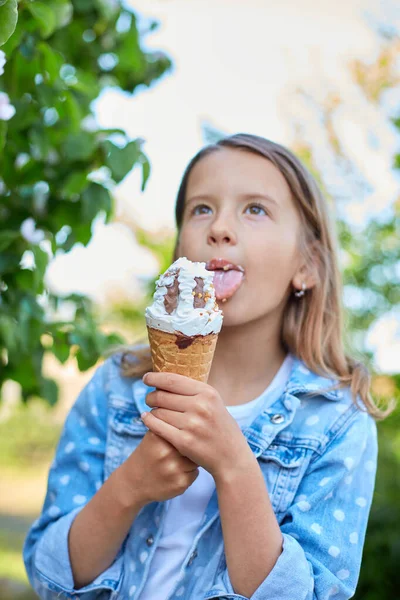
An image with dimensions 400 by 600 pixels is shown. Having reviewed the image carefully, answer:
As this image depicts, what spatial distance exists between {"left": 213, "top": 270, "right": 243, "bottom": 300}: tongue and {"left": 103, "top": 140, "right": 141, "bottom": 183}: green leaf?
511 millimetres

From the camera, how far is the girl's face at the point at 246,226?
1913 millimetres

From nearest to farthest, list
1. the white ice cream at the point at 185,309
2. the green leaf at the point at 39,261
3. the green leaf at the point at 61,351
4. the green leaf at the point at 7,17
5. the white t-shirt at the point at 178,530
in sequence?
the green leaf at the point at 7,17 < the white ice cream at the point at 185,309 < the white t-shirt at the point at 178,530 < the green leaf at the point at 39,261 < the green leaf at the point at 61,351

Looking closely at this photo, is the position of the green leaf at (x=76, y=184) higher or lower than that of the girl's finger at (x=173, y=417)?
higher

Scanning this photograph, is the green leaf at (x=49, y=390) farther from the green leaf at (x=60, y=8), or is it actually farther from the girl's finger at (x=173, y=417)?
the green leaf at (x=60, y=8)

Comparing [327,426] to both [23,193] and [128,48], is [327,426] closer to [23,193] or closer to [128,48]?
[23,193]

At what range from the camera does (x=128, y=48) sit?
2.65 metres

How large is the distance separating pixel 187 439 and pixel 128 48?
1.78 meters

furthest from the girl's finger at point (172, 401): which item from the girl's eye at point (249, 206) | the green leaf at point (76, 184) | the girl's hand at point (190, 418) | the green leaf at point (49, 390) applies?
the green leaf at point (49, 390)

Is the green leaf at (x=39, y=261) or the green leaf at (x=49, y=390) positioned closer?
the green leaf at (x=39, y=261)

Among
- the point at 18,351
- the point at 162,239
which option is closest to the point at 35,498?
the point at 162,239

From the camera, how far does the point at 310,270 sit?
223 cm

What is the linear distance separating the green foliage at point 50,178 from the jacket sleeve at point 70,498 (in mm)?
341

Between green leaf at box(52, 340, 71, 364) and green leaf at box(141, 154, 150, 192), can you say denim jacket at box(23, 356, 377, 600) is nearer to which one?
green leaf at box(52, 340, 71, 364)

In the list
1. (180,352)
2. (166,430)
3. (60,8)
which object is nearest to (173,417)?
(166,430)
